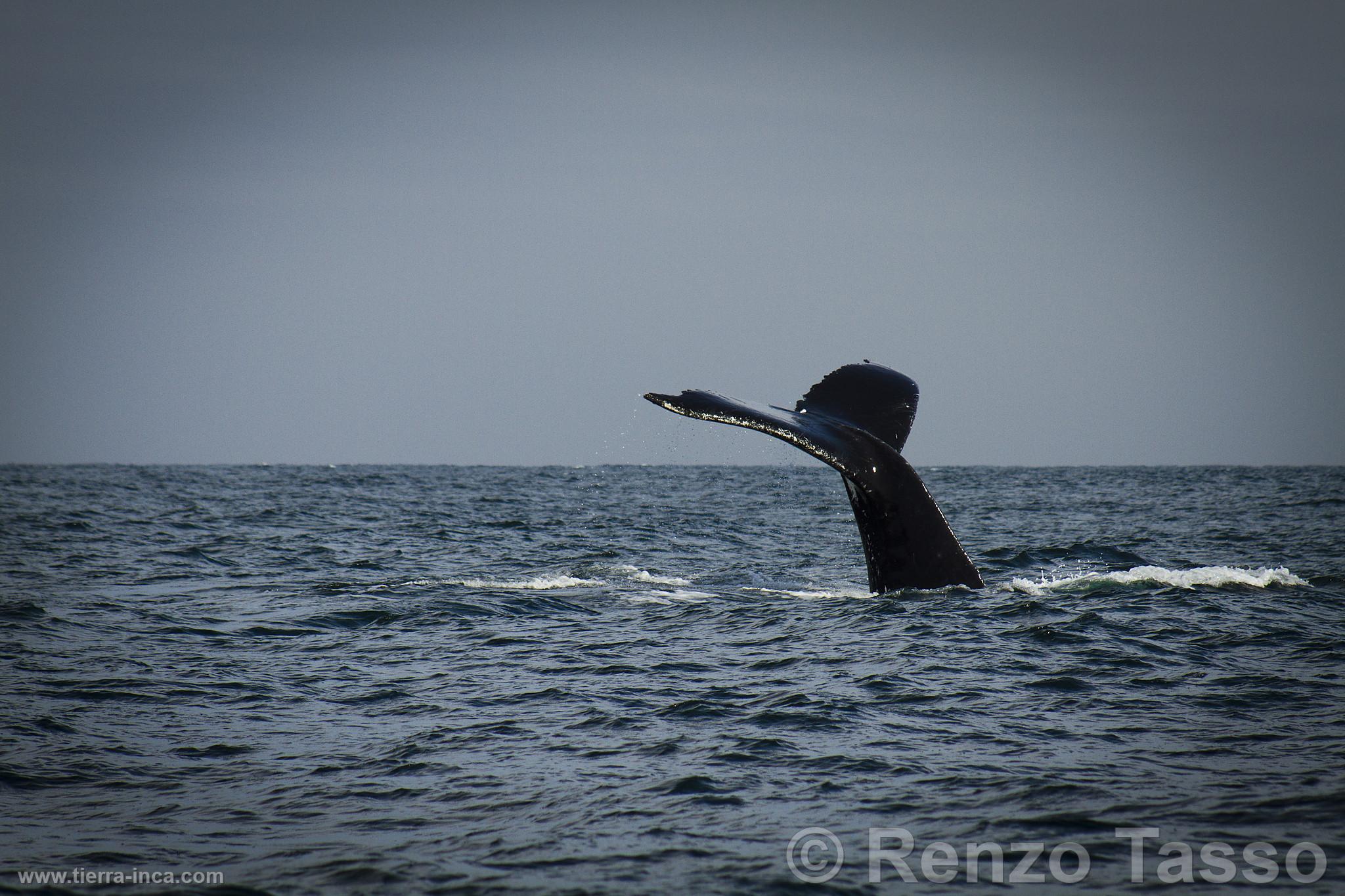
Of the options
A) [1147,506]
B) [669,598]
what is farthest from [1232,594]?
[1147,506]

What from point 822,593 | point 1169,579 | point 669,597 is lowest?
point 669,597

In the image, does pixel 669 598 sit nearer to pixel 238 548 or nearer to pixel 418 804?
pixel 418 804


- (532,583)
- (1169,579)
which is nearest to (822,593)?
(532,583)

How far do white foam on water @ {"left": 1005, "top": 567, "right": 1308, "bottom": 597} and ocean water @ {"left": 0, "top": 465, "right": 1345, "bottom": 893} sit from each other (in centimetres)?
10

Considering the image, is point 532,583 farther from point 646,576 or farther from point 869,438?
point 869,438

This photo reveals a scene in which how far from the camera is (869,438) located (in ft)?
→ 35.3

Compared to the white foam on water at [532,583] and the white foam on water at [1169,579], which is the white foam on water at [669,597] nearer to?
the white foam on water at [532,583]

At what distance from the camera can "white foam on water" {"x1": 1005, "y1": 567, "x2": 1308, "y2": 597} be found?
14336 mm

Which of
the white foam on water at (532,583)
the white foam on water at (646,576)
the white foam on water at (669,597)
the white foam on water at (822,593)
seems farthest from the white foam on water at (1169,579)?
the white foam on water at (532,583)

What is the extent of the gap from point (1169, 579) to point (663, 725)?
9572 mm

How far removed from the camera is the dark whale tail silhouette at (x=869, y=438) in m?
10.1
